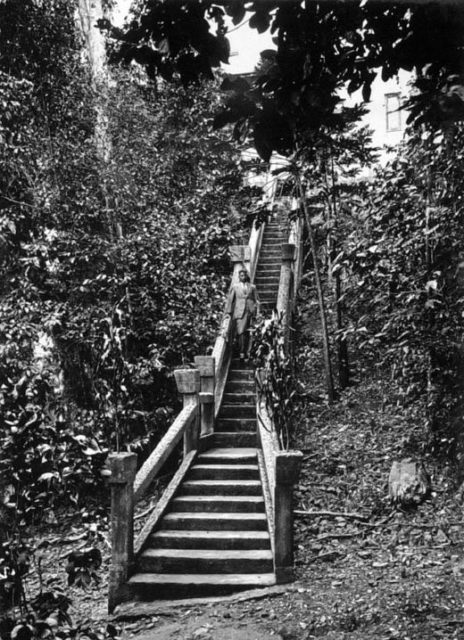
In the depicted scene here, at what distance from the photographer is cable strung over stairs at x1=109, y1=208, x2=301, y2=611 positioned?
6855 mm

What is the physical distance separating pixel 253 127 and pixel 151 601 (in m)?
5.46

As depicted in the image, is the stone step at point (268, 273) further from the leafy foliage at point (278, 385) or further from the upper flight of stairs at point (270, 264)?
the leafy foliage at point (278, 385)

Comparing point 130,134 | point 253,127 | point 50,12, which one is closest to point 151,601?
point 253,127

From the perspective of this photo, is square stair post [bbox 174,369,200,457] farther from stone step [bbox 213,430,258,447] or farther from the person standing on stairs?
the person standing on stairs

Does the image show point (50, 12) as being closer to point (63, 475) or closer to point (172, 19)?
point (172, 19)

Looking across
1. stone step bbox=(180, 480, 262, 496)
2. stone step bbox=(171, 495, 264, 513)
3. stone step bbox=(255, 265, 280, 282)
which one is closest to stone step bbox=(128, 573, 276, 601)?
stone step bbox=(171, 495, 264, 513)

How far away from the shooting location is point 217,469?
29.5 feet

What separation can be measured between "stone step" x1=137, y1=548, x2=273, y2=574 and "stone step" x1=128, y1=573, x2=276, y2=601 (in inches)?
5.1

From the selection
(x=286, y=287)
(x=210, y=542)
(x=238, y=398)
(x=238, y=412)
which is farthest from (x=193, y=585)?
(x=286, y=287)

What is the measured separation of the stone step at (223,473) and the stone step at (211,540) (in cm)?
134

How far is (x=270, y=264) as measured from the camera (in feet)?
51.4

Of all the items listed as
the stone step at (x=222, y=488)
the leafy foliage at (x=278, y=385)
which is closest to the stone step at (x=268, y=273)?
the leafy foliage at (x=278, y=385)

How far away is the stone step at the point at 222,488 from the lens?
27.8ft

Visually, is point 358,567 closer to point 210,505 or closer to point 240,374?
point 210,505
